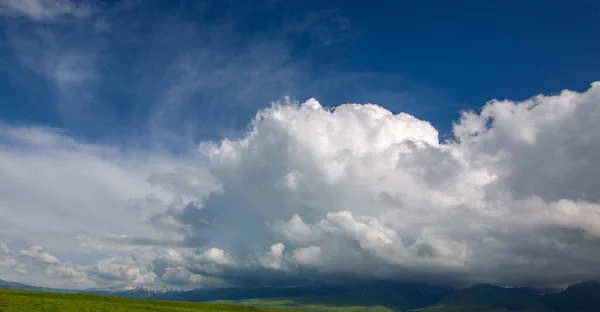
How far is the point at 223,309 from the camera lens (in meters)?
170

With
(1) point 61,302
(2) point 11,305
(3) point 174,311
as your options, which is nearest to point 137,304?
(3) point 174,311

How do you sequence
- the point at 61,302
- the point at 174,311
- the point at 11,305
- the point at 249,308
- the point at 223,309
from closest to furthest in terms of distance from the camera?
the point at 11,305 → the point at 61,302 → the point at 174,311 → the point at 223,309 → the point at 249,308

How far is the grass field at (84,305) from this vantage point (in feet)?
377

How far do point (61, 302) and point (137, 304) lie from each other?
83.2 feet

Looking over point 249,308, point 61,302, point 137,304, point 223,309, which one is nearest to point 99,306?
point 61,302

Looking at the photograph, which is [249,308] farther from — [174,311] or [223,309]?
[174,311]

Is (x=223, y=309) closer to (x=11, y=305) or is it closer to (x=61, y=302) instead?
(x=61, y=302)

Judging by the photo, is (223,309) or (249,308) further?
(249,308)

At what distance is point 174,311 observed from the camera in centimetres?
14800

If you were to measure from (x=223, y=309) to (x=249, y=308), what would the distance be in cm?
1608

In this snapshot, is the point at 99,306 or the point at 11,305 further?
the point at 99,306

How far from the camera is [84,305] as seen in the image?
428 feet

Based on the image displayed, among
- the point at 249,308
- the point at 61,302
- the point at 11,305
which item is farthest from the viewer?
the point at 249,308

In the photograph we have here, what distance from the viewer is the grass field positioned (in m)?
115
